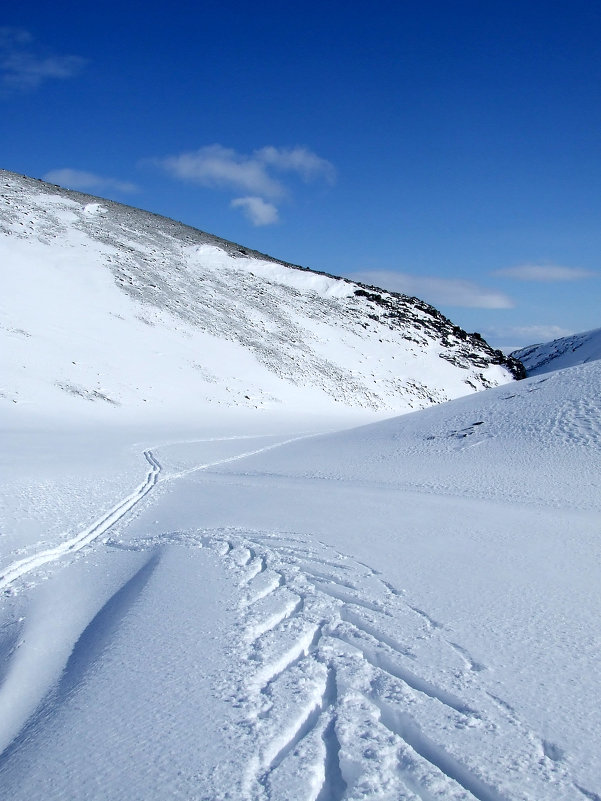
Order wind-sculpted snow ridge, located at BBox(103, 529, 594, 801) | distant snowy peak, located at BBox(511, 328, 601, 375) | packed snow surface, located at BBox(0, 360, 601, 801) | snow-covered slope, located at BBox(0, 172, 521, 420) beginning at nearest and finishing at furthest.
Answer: wind-sculpted snow ridge, located at BBox(103, 529, 594, 801) < packed snow surface, located at BBox(0, 360, 601, 801) < snow-covered slope, located at BBox(0, 172, 521, 420) < distant snowy peak, located at BBox(511, 328, 601, 375)

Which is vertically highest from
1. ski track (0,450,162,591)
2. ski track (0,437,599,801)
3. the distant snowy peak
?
the distant snowy peak

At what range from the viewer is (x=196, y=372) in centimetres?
3231

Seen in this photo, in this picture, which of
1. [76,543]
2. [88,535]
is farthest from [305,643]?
[88,535]

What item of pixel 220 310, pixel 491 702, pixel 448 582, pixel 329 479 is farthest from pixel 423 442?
pixel 220 310

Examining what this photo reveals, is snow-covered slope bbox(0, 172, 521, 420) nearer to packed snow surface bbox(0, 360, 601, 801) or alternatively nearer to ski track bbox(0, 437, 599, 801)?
packed snow surface bbox(0, 360, 601, 801)

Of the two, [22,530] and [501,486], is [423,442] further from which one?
[22,530]

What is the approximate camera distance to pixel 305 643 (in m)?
4.51

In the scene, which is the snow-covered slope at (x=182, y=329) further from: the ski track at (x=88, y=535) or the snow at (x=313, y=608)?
the ski track at (x=88, y=535)

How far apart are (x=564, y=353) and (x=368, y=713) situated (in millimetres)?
62032

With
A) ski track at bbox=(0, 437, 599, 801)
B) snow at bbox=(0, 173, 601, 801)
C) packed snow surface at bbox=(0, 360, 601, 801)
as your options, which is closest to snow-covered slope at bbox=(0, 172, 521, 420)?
snow at bbox=(0, 173, 601, 801)

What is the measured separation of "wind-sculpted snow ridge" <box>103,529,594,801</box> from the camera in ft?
9.45

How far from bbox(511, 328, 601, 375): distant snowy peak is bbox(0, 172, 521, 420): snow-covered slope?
7140 mm

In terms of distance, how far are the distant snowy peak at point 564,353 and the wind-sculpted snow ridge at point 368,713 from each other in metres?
51.3

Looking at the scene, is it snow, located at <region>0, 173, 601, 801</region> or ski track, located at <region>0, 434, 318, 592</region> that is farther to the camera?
ski track, located at <region>0, 434, 318, 592</region>
